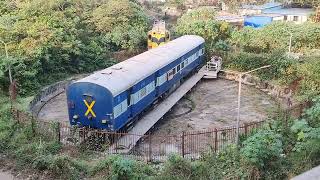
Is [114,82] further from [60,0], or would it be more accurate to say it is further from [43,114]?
[60,0]

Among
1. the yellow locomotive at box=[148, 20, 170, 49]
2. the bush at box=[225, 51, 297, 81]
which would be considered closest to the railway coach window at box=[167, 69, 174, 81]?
the yellow locomotive at box=[148, 20, 170, 49]

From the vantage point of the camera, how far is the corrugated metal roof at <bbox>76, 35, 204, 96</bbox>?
18.5 m

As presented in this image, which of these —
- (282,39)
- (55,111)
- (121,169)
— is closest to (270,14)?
(282,39)

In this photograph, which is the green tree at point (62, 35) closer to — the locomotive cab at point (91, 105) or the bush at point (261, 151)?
the locomotive cab at point (91, 105)

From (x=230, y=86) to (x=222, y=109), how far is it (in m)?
5.49

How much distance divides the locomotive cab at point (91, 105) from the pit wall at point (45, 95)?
5.16m

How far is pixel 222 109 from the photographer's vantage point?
24.6 meters

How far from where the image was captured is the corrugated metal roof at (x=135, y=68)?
18.5 m

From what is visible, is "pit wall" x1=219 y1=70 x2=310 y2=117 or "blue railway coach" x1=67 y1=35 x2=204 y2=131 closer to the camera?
"blue railway coach" x1=67 y1=35 x2=204 y2=131

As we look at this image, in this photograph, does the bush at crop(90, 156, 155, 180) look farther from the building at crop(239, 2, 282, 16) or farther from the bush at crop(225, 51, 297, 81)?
the building at crop(239, 2, 282, 16)

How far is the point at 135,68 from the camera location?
21.3m

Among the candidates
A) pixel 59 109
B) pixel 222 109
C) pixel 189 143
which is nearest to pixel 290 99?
pixel 222 109

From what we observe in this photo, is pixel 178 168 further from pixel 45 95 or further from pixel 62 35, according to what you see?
pixel 62 35

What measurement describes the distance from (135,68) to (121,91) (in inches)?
120
